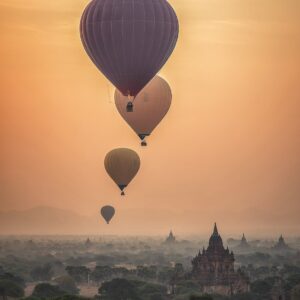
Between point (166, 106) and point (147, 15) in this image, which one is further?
point (166, 106)

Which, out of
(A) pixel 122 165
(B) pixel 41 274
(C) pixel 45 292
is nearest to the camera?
(A) pixel 122 165

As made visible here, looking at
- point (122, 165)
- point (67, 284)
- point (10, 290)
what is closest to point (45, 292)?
point (10, 290)

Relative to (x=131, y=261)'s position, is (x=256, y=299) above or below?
below

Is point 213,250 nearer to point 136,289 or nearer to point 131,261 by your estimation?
point 136,289

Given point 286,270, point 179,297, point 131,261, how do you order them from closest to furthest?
point 179,297
point 286,270
point 131,261

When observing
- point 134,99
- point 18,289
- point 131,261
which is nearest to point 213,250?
point 18,289

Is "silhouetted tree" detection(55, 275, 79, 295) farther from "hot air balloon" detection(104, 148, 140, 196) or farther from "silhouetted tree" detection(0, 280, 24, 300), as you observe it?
"hot air balloon" detection(104, 148, 140, 196)

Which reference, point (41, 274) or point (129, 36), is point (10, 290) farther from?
point (129, 36)

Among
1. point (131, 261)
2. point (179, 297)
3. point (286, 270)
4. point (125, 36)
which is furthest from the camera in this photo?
point (131, 261)
